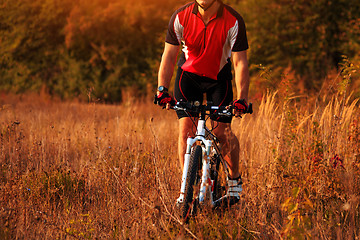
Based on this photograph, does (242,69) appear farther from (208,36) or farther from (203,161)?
(203,161)

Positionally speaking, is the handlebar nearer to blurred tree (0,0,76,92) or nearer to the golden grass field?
the golden grass field

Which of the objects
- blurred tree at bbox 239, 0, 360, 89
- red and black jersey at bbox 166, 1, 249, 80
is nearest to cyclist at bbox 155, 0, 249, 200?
red and black jersey at bbox 166, 1, 249, 80

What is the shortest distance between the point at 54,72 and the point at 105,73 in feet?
7.62

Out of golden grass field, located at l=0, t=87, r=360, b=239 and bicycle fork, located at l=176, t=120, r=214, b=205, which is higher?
bicycle fork, located at l=176, t=120, r=214, b=205

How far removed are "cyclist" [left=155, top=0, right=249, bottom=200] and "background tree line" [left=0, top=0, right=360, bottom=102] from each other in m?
14.1

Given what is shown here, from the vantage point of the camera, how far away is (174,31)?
14.2ft

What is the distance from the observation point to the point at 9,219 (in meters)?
3.90

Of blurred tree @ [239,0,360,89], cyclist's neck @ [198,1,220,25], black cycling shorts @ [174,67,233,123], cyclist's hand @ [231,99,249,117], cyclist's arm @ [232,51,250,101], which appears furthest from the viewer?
blurred tree @ [239,0,360,89]

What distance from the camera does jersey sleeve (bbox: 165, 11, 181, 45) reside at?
4.30 m

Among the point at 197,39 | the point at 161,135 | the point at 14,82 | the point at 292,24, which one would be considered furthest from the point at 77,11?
the point at 197,39

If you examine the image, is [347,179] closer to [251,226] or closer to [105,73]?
[251,226]

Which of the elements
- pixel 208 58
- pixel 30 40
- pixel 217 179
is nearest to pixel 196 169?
pixel 217 179

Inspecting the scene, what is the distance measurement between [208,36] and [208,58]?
0.21 meters

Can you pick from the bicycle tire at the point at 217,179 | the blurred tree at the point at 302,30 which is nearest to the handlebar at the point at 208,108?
the bicycle tire at the point at 217,179
